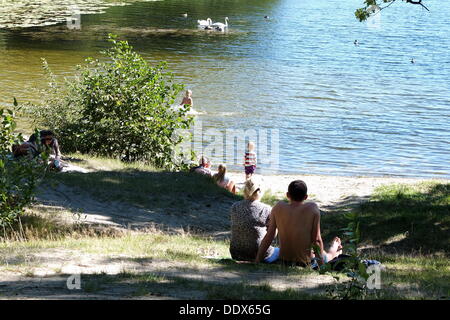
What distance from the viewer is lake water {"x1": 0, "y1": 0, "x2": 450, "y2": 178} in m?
22.3

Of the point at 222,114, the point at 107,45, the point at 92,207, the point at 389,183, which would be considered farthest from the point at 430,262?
the point at 107,45

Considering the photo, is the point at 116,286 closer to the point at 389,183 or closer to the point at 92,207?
the point at 92,207

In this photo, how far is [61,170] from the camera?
1434cm

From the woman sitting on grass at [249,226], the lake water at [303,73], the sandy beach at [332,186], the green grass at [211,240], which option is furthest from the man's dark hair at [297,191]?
the lake water at [303,73]

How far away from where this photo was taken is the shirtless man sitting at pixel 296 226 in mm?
7836

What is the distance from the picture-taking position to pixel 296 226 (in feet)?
25.8

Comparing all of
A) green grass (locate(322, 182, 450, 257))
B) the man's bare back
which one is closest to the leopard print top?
the man's bare back

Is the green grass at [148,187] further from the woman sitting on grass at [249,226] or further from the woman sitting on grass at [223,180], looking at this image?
the woman sitting on grass at [249,226]

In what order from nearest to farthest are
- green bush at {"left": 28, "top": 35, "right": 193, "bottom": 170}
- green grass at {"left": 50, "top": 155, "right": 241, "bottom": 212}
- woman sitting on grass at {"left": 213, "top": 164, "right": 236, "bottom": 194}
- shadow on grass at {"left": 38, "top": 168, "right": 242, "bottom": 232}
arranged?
shadow on grass at {"left": 38, "top": 168, "right": 242, "bottom": 232} < green grass at {"left": 50, "top": 155, "right": 241, "bottom": 212} < woman sitting on grass at {"left": 213, "top": 164, "right": 236, "bottom": 194} < green bush at {"left": 28, "top": 35, "right": 193, "bottom": 170}

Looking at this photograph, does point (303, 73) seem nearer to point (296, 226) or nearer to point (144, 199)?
point (144, 199)

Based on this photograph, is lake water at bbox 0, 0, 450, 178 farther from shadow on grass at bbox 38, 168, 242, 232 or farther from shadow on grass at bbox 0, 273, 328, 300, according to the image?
shadow on grass at bbox 0, 273, 328, 300

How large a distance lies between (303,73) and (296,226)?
92.2 feet

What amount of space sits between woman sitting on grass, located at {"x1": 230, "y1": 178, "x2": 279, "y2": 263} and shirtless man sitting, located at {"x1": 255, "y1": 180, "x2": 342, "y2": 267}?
29 centimetres
